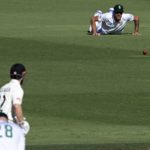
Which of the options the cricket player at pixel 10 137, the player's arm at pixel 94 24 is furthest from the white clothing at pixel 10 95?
the player's arm at pixel 94 24

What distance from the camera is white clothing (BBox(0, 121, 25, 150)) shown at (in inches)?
417

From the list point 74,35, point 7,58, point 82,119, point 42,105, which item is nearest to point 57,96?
point 42,105

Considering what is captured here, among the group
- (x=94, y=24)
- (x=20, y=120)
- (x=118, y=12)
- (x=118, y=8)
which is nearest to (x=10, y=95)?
(x=20, y=120)

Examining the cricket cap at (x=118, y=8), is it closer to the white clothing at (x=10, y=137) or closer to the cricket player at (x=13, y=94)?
the cricket player at (x=13, y=94)

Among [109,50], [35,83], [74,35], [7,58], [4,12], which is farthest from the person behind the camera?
[4,12]

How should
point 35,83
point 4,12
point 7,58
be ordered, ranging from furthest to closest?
point 4,12
point 7,58
point 35,83

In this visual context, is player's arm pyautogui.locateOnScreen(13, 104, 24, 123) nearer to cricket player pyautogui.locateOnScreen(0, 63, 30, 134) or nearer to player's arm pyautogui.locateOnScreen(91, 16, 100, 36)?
cricket player pyautogui.locateOnScreen(0, 63, 30, 134)

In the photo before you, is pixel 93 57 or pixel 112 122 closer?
pixel 112 122

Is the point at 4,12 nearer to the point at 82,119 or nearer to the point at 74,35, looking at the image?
the point at 74,35

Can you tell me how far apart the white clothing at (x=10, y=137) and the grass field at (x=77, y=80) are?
16.1 ft

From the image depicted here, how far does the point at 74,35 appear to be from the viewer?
33188 millimetres

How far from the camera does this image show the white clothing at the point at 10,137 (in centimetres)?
1059

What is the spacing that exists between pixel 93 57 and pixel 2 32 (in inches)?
247

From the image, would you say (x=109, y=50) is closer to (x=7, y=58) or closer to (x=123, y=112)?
(x=7, y=58)
